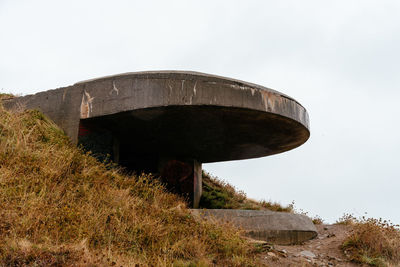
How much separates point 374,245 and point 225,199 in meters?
4.68

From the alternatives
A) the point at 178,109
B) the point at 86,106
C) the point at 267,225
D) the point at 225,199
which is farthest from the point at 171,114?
the point at 225,199

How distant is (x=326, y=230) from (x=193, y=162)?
340cm

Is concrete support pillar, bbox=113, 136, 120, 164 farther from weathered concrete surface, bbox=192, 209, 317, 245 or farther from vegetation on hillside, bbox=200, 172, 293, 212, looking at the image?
vegetation on hillside, bbox=200, 172, 293, 212

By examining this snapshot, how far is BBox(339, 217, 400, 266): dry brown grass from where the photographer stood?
548cm

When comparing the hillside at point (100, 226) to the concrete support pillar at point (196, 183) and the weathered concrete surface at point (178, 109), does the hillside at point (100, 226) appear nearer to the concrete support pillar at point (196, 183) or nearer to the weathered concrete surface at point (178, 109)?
the weathered concrete surface at point (178, 109)

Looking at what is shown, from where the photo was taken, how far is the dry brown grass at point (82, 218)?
3.49 metres

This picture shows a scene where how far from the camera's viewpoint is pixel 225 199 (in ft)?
32.9

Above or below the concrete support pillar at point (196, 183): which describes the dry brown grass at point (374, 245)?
below

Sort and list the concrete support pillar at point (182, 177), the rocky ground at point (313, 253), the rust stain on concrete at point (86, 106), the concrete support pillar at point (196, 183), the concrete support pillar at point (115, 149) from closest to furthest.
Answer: the rocky ground at point (313, 253), the rust stain on concrete at point (86, 106), the concrete support pillar at point (115, 149), the concrete support pillar at point (182, 177), the concrete support pillar at point (196, 183)

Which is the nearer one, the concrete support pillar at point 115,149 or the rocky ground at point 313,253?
the rocky ground at point 313,253

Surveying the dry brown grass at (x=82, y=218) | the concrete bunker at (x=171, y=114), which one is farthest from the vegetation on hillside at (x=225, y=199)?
the dry brown grass at (x=82, y=218)

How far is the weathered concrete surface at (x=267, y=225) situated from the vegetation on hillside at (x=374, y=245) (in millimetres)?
782

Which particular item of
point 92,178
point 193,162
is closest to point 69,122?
point 92,178

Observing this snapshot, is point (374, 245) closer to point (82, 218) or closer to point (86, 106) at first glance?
point (82, 218)
